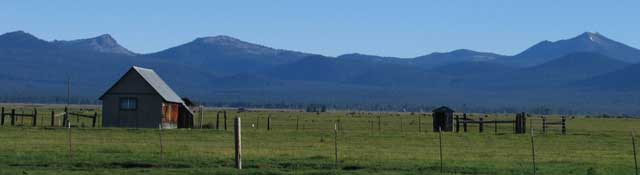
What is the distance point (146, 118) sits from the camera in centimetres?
6988

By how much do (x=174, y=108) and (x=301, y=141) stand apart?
22.1 metres

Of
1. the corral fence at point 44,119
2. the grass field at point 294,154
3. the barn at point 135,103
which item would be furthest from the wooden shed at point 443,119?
the corral fence at point 44,119

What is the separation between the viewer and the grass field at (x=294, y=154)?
3441cm

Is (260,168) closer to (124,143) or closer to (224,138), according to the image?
(124,143)

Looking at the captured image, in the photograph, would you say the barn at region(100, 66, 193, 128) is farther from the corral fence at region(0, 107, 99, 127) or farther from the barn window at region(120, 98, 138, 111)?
the corral fence at region(0, 107, 99, 127)

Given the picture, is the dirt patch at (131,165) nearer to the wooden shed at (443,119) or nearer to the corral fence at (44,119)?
the corral fence at (44,119)

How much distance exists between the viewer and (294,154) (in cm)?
4119

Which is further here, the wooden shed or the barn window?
the wooden shed

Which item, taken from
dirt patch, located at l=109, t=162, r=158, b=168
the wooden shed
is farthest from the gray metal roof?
dirt patch, located at l=109, t=162, r=158, b=168

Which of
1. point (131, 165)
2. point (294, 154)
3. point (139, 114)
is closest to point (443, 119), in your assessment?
point (139, 114)

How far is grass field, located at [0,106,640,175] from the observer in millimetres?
34406

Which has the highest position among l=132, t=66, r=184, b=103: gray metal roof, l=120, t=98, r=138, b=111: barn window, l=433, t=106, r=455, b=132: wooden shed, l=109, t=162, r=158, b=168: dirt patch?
l=132, t=66, r=184, b=103: gray metal roof

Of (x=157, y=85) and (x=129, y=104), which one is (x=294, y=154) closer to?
(x=129, y=104)

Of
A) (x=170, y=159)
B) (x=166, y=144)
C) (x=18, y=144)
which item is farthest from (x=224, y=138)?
(x=170, y=159)
